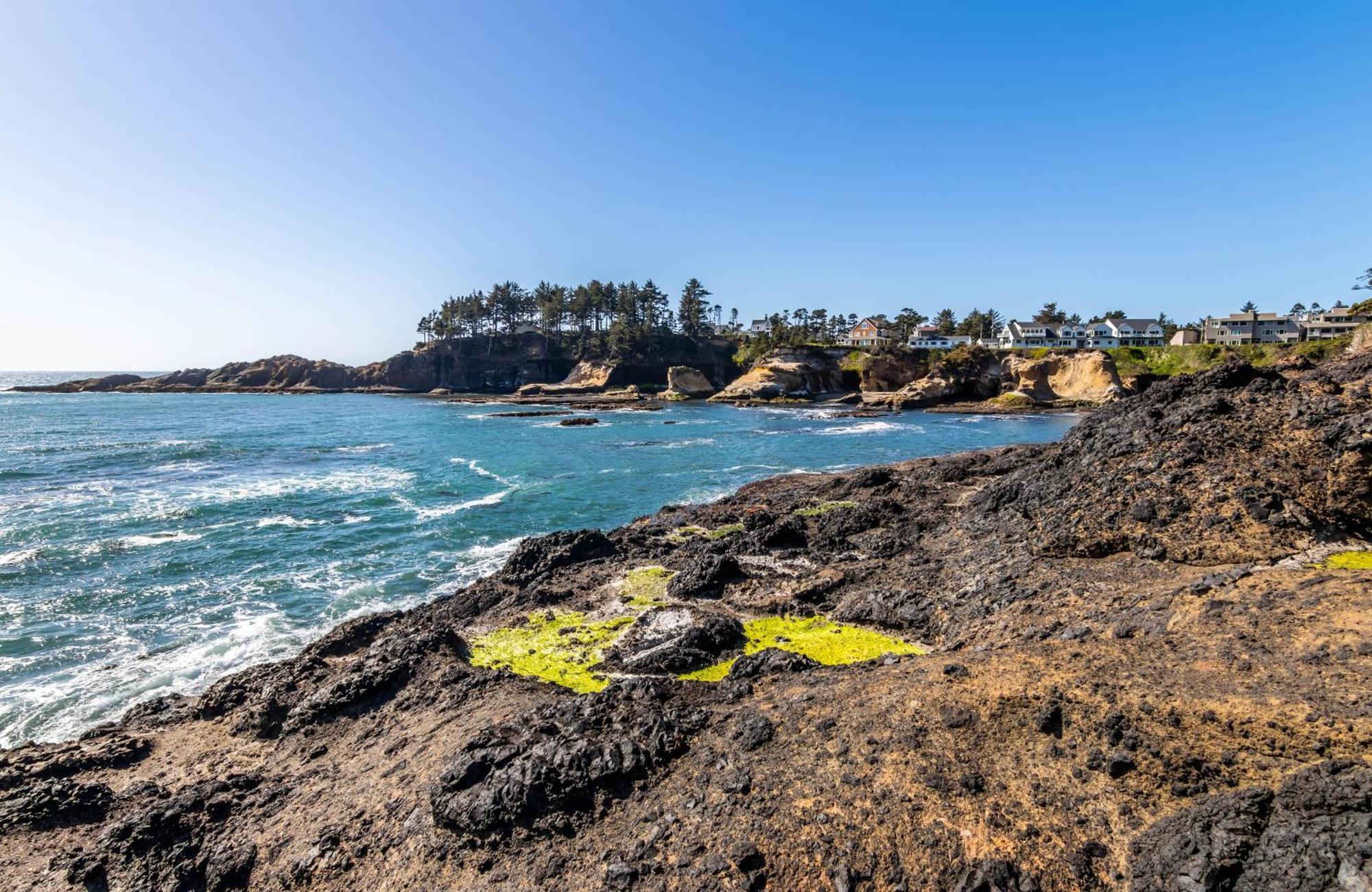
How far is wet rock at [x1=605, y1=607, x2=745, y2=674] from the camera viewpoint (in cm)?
1130

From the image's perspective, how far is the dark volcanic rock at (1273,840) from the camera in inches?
182

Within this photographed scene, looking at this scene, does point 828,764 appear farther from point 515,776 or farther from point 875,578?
point 875,578

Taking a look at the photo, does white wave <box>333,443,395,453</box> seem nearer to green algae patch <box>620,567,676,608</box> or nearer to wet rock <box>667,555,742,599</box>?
green algae patch <box>620,567,676,608</box>

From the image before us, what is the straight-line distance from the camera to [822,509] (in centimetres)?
2248

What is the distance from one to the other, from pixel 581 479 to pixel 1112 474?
2592 centimetres

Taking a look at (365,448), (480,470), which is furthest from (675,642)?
(365,448)

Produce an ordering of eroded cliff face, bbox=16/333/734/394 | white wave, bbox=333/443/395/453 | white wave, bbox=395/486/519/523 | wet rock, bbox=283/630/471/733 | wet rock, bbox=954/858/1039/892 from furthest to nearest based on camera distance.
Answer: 1. eroded cliff face, bbox=16/333/734/394
2. white wave, bbox=333/443/395/453
3. white wave, bbox=395/486/519/523
4. wet rock, bbox=283/630/471/733
5. wet rock, bbox=954/858/1039/892

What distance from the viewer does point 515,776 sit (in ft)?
23.8

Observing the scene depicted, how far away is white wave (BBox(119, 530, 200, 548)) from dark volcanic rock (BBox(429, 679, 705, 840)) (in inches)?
866

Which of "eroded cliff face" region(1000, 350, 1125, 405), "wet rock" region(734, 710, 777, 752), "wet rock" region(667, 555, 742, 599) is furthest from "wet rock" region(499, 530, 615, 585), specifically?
"eroded cliff face" region(1000, 350, 1125, 405)

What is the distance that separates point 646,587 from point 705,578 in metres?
1.65

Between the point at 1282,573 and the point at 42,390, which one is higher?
the point at 42,390

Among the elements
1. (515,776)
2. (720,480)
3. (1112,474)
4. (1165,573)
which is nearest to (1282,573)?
(1165,573)

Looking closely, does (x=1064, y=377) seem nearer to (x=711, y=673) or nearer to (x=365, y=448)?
(x=365, y=448)
